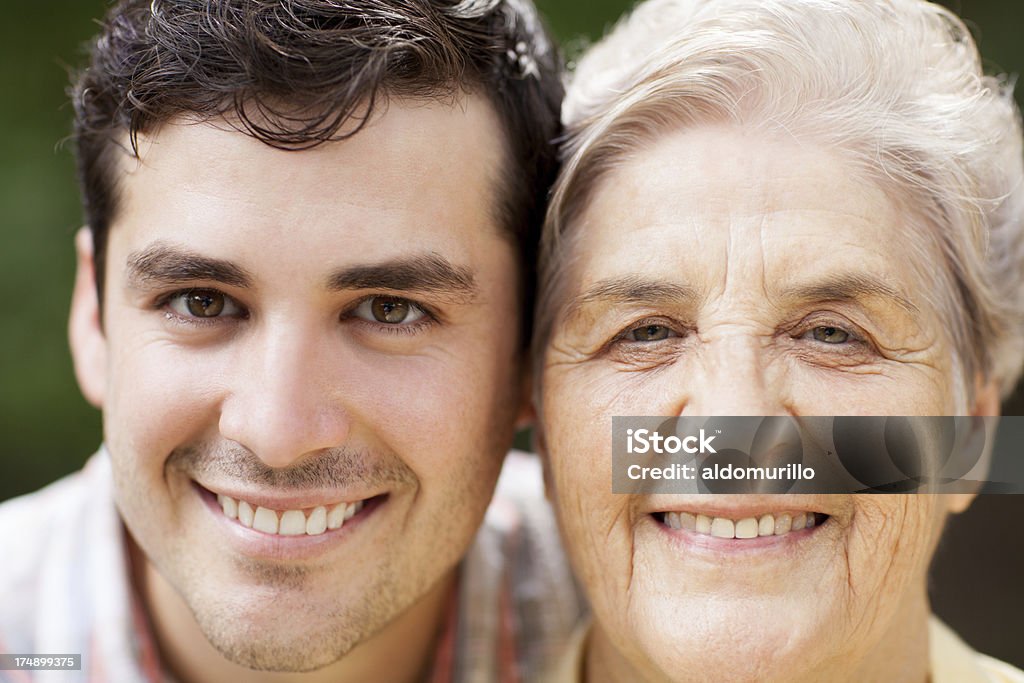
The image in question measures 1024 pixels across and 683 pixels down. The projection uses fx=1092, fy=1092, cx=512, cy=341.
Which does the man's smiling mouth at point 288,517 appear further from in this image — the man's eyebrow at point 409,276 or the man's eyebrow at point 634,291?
the man's eyebrow at point 634,291

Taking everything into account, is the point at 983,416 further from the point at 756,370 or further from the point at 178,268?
the point at 178,268

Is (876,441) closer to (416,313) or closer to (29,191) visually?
(416,313)

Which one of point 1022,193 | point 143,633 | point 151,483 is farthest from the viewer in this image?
point 143,633

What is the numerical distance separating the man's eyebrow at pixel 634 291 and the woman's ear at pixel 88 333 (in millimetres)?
1287

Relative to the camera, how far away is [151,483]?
2379 mm

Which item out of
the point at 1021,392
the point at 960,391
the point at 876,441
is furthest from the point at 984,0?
the point at 876,441

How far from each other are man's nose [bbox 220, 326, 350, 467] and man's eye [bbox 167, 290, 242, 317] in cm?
11

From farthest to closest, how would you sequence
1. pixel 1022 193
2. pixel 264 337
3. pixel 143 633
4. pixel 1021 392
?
pixel 1021 392
pixel 143 633
pixel 1022 193
pixel 264 337

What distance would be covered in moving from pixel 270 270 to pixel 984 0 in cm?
392

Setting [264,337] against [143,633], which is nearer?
[264,337]

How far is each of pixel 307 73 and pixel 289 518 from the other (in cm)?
93

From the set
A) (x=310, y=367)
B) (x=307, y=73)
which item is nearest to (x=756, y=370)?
(x=310, y=367)

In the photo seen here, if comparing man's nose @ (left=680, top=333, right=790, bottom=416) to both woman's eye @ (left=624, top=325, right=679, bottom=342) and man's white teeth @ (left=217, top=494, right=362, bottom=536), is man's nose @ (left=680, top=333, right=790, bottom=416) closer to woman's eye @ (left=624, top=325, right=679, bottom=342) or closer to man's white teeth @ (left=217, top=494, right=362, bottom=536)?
woman's eye @ (left=624, top=325, right=679, bottom=342)

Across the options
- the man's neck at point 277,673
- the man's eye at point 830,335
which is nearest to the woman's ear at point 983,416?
the man's eye at point 830,335
